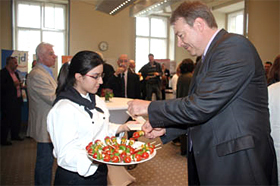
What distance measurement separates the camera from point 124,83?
17.4 feet

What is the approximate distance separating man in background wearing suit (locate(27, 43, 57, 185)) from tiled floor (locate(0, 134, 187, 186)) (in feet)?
2.40

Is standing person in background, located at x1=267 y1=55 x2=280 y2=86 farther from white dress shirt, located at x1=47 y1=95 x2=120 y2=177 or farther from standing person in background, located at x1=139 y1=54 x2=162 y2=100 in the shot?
standing person in background, located at x1=139 y1=54 x2=162 y2=100

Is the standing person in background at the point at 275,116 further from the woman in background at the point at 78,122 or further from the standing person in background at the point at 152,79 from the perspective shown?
the standing person in background at the point at 152,79

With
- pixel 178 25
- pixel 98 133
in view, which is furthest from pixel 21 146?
pixel 178 25

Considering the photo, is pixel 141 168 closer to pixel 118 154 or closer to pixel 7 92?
pixel 118 154

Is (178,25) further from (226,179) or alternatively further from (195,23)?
(226,179)

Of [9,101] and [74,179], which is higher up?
[9,101]

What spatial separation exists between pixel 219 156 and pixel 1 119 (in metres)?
4.96

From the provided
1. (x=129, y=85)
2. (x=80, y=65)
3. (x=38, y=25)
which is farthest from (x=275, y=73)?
(x=38, y=25)

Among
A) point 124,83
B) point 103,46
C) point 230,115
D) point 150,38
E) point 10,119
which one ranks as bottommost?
point 10,119

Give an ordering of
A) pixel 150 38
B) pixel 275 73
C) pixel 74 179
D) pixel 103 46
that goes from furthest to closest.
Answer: pixel 150 38
pixel 103 46
pixel 275 73
pixel 74 179

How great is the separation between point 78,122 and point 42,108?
1.52m

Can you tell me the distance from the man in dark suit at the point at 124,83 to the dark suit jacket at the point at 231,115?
148 inches

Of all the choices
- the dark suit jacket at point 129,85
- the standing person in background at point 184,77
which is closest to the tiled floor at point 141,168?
the standing person in background at point 184,77
